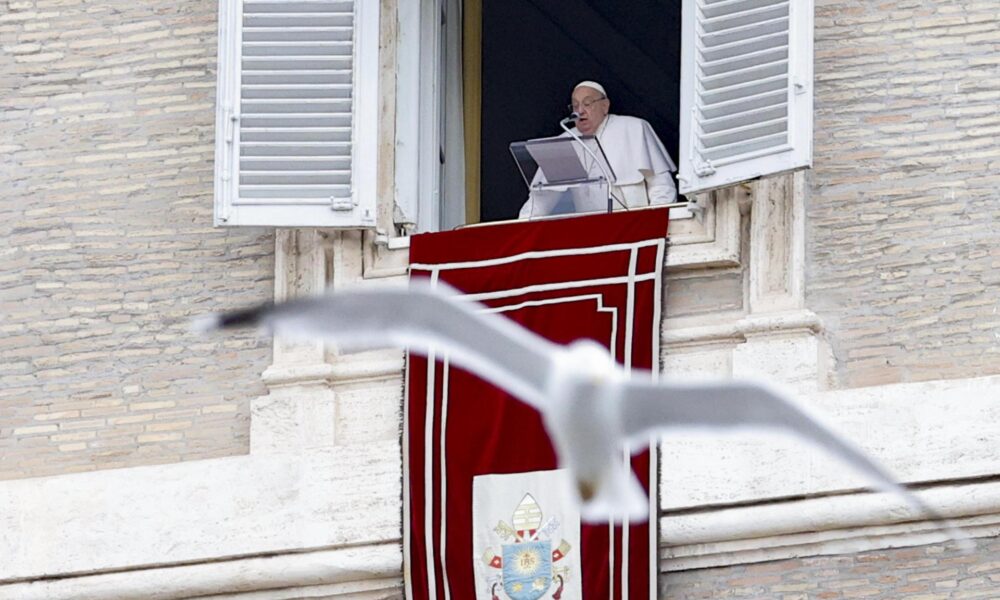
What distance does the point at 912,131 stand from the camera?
505 inches

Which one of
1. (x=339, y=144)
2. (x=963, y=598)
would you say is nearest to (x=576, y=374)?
(x=963, y=598)

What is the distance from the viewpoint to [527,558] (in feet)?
41.6

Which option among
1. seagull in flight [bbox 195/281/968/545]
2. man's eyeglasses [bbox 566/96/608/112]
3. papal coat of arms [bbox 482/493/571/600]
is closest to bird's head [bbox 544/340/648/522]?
seagull in flight [bbox 195/281/968/545]

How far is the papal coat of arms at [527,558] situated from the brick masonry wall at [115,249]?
3.71ft

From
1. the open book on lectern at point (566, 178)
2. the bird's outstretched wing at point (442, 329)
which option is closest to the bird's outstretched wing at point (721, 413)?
the bird's outstretched wing at point (442, 329)

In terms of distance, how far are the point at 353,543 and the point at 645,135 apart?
1.88 metres

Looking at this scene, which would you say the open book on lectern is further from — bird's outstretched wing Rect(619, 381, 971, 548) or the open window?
bird's outstretched wing Rect(619, 381, 971, 548)

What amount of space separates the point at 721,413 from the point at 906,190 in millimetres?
3489

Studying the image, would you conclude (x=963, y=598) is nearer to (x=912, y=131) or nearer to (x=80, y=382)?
(x=912, y=131)

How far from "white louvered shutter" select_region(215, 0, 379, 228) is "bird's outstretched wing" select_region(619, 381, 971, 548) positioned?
3884mm

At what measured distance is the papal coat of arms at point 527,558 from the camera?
12.6 meters

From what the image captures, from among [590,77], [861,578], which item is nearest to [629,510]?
[861,578]

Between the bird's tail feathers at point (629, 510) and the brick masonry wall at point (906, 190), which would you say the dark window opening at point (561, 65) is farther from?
the bird's tail feathers at point (629, 510)

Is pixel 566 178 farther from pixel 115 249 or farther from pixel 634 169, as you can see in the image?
pixel 115 249
